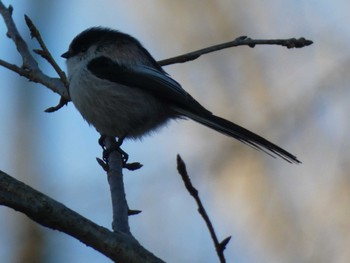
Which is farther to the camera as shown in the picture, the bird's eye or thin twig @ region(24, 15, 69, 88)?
the bird's eye

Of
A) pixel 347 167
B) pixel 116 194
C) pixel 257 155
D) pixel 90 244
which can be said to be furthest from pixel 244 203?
pixel 90 244

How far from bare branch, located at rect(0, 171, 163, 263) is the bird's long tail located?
1.34 m

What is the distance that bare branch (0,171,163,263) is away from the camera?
150cm

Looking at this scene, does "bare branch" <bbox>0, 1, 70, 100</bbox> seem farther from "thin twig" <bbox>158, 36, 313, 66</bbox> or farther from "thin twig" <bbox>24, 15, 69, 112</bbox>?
"thin twig" <bbox>158, 36, 313, 66</bbox>

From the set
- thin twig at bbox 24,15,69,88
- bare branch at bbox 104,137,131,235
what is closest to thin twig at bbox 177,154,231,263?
bare branch at bbox 104,137,131,235

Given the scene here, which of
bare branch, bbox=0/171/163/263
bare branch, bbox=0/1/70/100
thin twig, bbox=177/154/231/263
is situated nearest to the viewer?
thin twig, bbox=177/154/231/263

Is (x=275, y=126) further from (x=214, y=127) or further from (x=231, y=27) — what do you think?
(x=214, y=127)

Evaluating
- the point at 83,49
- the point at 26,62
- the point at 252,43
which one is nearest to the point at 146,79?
the point at 83,49

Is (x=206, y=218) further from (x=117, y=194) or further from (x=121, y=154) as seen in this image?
(x=121, y=154)

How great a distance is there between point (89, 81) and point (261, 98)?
2.20 metres

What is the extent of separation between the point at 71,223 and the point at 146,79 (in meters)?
2.07

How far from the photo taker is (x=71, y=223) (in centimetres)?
151

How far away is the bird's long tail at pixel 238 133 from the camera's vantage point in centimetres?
288

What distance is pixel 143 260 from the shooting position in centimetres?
149
